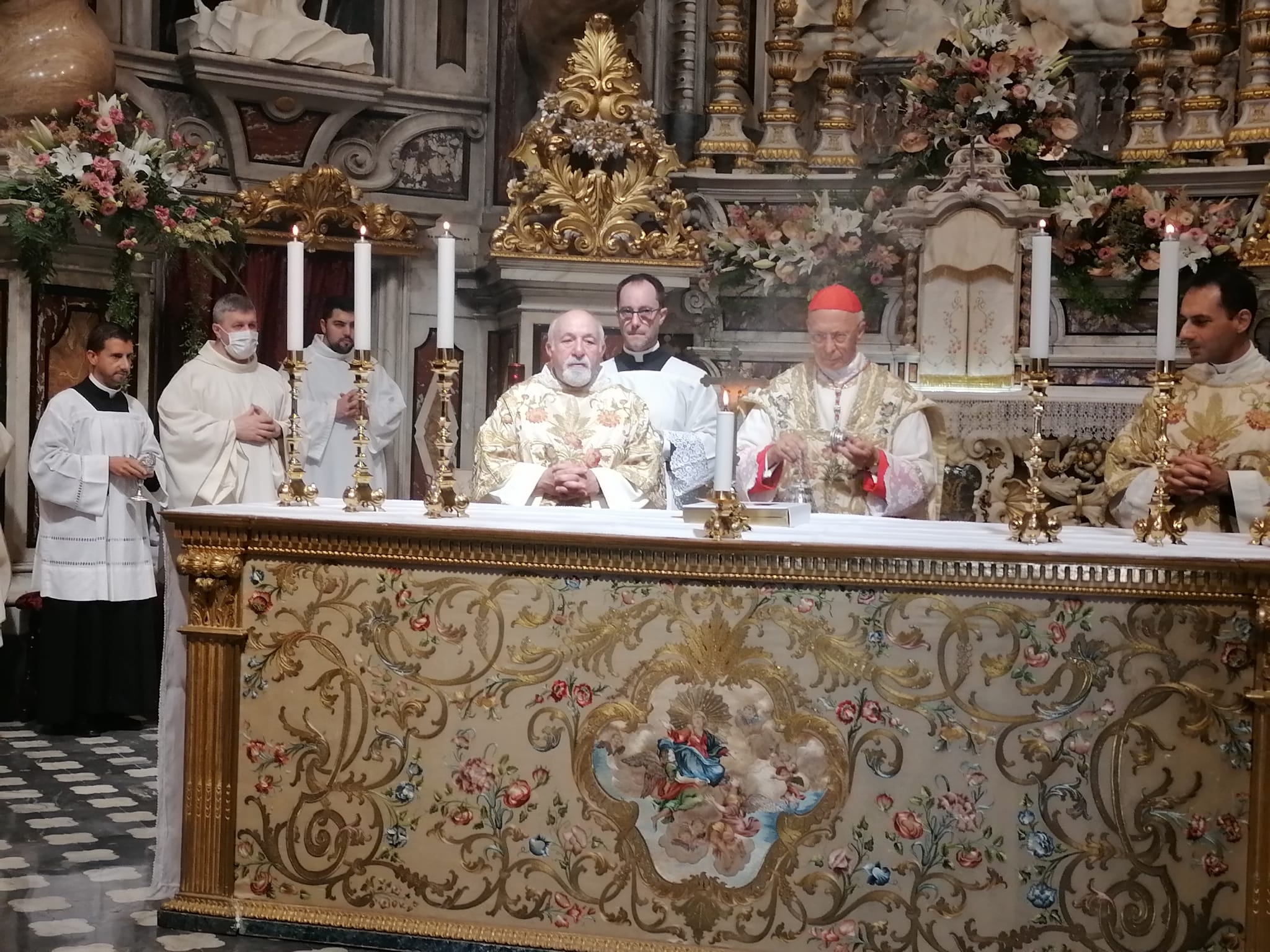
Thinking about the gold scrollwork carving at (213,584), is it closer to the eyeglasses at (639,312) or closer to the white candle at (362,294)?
the white candle at (362,294)

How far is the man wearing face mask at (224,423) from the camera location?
22.7 feet

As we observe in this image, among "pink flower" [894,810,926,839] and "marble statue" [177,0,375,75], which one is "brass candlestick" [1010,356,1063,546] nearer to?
"pink flower" [894,810,926,839]

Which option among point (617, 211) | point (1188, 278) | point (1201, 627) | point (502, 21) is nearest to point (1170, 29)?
point (1188, 278)

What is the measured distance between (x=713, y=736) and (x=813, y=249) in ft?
13.0

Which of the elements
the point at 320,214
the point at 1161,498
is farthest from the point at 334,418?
the point at 1161,498

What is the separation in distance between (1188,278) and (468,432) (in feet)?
11.6

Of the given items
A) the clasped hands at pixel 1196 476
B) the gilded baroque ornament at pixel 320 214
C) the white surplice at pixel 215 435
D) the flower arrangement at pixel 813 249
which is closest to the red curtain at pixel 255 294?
the gilded baroque ornament at pixel 320 214

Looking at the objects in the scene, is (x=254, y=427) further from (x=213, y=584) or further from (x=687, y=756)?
(x=687, y=756)

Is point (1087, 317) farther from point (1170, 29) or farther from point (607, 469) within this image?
point (607, 469)

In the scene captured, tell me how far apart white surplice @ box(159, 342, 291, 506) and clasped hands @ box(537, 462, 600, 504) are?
2.18 metres

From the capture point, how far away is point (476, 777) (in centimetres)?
404

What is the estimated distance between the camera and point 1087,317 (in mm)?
7328

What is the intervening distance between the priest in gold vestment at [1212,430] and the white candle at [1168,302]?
94 cm

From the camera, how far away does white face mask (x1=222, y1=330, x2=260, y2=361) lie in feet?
23.0
